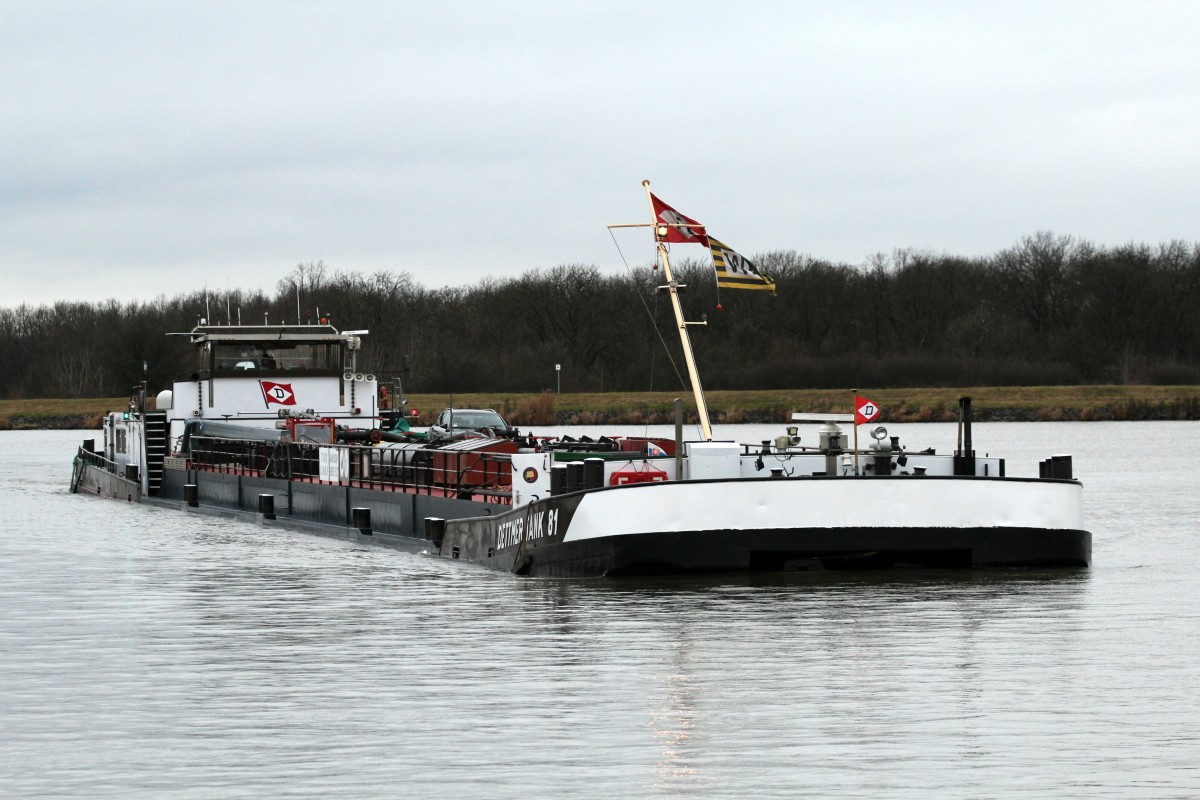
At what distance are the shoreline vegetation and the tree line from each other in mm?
5218

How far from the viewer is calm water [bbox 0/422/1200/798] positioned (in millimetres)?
10508

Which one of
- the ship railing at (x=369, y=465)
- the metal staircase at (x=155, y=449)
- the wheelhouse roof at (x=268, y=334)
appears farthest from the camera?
the metal staircase at (x=155, y=449)

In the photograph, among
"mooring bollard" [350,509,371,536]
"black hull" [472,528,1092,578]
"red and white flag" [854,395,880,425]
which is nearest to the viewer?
"black hull" [472,528,1092,578]

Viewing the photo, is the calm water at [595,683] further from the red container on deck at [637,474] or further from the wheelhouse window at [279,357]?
the wheelhouse window at [279,357]

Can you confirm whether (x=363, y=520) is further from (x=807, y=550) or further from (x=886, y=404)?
(x=886, y=404)

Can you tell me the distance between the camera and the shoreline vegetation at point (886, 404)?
266 ft

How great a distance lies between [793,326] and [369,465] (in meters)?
85.4

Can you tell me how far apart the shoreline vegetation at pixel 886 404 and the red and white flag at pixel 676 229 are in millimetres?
53774

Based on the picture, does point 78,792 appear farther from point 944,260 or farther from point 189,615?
point 944,260

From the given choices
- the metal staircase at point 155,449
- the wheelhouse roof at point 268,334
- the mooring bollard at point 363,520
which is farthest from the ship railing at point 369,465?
the wheelhouse roof at point 268,334

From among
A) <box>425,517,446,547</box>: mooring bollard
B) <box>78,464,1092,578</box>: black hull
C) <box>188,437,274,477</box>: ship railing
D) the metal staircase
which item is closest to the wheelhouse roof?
the metal staircase

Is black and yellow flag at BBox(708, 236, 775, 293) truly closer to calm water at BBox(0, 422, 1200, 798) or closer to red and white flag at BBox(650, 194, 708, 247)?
red and white flag at BBox(650, 194, 708, 247)

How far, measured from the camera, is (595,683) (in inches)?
535

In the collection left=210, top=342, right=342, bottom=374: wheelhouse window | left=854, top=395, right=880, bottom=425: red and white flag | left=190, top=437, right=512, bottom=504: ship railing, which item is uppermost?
left=210, top=342, right=342, bottom=374: wheelhouse window
